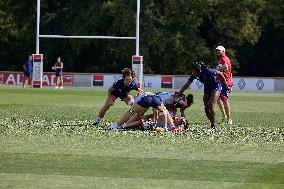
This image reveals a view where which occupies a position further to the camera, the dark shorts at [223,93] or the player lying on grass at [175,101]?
the dark shorts at [223,93]

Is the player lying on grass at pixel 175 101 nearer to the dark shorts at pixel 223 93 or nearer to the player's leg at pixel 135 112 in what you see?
the player's leg at pixel 135 112

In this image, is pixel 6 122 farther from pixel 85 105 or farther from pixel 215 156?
pixel 85 105

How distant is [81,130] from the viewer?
1814 cm

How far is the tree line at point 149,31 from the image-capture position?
→ 63.4 metres

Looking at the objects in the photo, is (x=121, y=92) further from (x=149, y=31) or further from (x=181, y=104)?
(x=149, y=31)

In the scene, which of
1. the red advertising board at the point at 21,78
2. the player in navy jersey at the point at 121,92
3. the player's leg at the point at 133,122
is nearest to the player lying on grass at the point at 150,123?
the player's leg at the point at 133,122

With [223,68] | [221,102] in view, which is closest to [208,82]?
[223,68]

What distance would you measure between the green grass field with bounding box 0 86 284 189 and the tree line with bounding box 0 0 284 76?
138 feet

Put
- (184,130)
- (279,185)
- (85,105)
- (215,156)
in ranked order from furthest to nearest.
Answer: (85,105)
(184,130)
(215,156)
(279,185)

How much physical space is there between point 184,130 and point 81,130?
6.91ft

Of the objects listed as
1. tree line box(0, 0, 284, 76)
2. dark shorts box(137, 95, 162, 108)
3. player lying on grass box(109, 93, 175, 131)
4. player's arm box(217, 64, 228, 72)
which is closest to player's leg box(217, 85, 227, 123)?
player's arm box(217, 64, 228, 72)

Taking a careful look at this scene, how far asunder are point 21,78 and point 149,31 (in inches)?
411

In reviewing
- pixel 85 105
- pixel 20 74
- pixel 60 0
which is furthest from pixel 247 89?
pixel 85 105

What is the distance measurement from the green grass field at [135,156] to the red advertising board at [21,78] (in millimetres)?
34364
